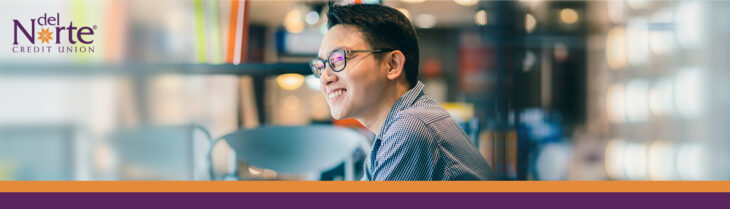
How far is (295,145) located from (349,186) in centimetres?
73

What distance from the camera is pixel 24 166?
219 cm

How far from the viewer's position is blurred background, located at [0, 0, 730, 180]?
185 cm

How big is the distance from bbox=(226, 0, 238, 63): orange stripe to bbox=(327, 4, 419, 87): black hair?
767 millimetres

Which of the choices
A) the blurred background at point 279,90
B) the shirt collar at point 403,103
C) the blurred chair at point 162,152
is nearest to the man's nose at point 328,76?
the shirt collar at point 403,103

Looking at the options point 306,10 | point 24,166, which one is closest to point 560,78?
point 306,10

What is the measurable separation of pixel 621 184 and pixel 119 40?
1.86m

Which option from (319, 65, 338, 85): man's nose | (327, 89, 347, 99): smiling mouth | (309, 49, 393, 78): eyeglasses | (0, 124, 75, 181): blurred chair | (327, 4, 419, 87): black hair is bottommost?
(0, 124, 75, 181): blurred chair

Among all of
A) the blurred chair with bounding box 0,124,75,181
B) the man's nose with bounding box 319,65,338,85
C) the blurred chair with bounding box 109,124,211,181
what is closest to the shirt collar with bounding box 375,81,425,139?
the man's nose with bounding box 319,65,338,85

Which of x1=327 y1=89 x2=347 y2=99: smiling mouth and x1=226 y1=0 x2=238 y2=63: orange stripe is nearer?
x1=327 y1=89 x2=347 y2=99: smiling mouth

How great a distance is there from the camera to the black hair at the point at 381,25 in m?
0.96

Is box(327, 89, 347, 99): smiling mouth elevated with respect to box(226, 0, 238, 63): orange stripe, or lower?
lower

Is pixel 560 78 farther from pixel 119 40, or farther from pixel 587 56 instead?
pixel 119 40

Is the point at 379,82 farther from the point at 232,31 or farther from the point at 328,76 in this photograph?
the point at 232,31

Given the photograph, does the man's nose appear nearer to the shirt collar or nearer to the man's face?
the man's face
